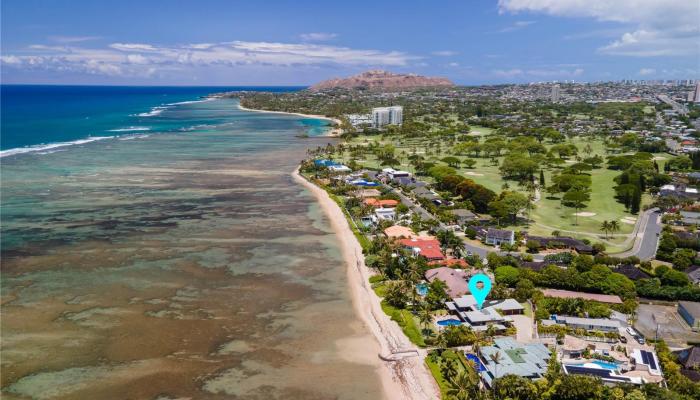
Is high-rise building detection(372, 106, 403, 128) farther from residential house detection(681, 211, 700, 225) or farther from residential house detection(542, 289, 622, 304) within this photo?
residential house detection(542, 289, 622, 304)

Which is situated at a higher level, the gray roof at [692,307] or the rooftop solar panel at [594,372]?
the gray roof at [692,307]

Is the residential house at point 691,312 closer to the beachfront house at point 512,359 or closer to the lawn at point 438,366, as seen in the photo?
the beachfront house at point 512,359

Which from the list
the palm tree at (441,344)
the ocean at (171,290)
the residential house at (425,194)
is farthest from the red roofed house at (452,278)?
the residential house at (425,194)

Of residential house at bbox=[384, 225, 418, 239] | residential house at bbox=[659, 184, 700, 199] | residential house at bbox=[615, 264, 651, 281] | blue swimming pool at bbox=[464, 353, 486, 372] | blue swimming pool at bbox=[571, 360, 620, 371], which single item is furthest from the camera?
residential house at bbox=[659, 184, 700, 199]

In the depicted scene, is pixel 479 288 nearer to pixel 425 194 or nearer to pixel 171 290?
pixel 171 290

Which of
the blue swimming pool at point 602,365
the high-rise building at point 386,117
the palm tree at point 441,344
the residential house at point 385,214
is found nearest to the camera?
the blue swimming pool at point 602,365

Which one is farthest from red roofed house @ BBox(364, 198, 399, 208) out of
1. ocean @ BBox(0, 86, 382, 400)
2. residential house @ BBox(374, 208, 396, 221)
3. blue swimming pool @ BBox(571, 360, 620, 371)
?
blue swimming pool @ BBox(571, 360, 620, 371)

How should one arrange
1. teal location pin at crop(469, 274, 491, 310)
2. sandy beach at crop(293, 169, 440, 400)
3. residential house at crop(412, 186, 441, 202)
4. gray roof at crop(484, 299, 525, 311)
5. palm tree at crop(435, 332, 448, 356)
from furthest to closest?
1. residential house at crop(412, 186, 441, 202)
2. teal location pin at crop(469, 274, 491, 310)
3. gray roof at crop(484, 299, 525, 311)
4. palm tree at crop(435, 332, 448, 356)
5. sandy beach at crop(293, 169, 440, 400)
